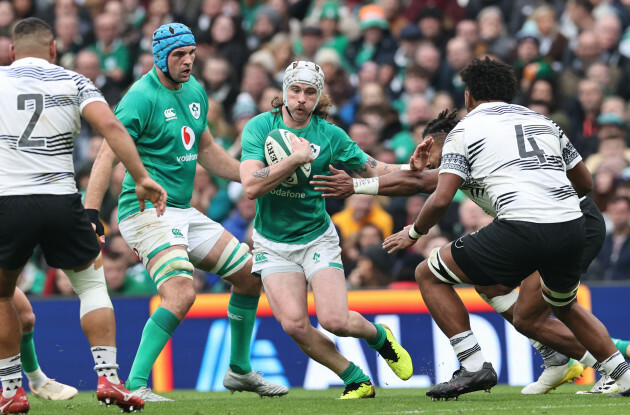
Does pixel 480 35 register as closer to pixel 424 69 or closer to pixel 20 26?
pixel 424 69

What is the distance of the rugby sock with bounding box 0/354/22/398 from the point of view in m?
6.80

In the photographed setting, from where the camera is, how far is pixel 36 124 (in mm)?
6766

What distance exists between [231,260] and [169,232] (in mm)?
619

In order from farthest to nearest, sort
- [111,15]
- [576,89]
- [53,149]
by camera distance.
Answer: [111,15] < [576,89] < [53,149]

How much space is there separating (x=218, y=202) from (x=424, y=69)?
11.2 feet

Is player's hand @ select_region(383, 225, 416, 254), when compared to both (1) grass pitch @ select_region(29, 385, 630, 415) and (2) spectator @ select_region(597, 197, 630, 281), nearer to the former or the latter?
(1) grass pitch @ select_region(29, 385, 630, 415)

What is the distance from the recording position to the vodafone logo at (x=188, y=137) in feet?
27.7

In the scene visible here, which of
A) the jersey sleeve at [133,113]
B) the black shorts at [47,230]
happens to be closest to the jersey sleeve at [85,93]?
the black shorts at [47,230]

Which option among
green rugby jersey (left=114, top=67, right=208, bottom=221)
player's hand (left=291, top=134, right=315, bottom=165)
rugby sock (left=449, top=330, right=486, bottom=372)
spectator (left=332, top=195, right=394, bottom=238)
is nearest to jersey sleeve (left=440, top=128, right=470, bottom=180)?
player's hand (left=291, top=134, right=315, bottom=165)

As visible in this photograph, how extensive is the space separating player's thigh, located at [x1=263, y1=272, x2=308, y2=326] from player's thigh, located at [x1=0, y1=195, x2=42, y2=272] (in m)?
2.07

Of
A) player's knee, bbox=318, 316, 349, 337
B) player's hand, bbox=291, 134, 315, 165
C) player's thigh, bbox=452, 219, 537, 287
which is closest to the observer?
player's thigh, bbox=452, 219, 537, 287

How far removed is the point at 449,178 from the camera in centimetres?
727

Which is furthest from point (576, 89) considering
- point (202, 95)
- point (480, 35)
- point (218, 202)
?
point (202, 95)

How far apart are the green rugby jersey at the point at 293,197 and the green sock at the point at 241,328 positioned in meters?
0.71
